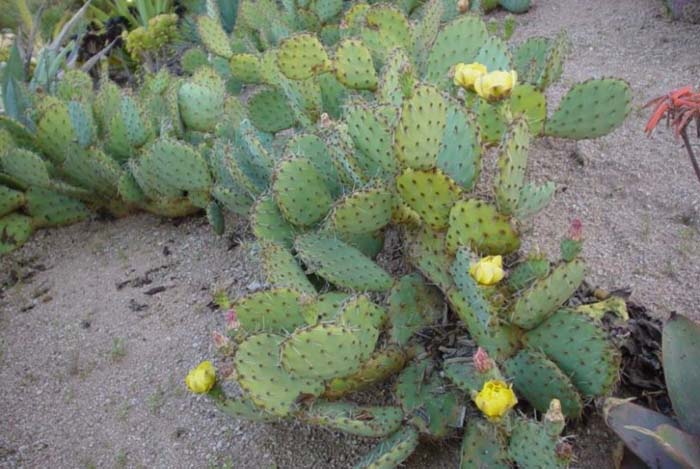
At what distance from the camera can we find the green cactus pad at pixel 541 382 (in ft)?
7.10

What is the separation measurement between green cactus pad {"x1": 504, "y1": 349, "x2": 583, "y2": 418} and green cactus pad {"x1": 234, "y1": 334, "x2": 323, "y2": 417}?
600mm

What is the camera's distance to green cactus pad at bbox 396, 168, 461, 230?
7.76 ft

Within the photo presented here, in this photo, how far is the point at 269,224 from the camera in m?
2.92

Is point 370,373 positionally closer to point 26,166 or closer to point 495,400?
point 495,400

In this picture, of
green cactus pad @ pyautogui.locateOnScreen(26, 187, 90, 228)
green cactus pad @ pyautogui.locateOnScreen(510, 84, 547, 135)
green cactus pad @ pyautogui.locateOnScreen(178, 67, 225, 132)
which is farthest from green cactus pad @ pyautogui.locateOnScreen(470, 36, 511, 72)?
green cactus pad @ pyautogui.locateOnScreen(26, 187, 90, 228)

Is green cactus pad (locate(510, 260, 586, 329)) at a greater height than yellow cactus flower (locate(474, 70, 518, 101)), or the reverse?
yellow cactus flower (locate(474, 70, 518, 101))

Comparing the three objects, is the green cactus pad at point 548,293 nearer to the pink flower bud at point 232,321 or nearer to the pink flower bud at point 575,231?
the pink flower bud at point 575,231

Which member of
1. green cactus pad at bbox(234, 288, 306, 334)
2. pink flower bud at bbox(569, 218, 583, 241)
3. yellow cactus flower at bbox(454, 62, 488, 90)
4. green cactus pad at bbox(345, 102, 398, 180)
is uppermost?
yellow cactus flower at bbox(454, 62, 488, 90)

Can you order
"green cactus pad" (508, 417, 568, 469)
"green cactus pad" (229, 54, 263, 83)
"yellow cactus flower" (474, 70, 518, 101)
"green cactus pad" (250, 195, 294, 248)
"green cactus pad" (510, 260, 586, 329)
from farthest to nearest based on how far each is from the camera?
1. "green cactus pad" (229, 54, 263, 83)
2. "green cactus pad" (250, 195, 294, 248)
3. "yellow cactus flower" (474, 70, 518, 101)
4. "green cactus pad" (510, 260, 586, 329)
5. "green cactus pad" (508, 417, 568, 469)

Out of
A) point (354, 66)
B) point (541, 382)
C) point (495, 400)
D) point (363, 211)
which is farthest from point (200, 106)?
point (495, 400)

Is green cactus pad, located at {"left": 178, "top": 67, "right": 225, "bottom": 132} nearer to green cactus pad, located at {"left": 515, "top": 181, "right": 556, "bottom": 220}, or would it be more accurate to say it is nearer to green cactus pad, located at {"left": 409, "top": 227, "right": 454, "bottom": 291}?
green cactus pad, located at {"left": 409, "top": 227, "right": 454, "bottom": 291}

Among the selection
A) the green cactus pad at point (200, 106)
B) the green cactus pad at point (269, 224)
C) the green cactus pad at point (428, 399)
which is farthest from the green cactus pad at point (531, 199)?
the green cactus pad at point (200, 106)

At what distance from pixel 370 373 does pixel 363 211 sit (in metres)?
0.53

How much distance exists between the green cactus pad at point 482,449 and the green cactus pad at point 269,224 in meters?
1.06
